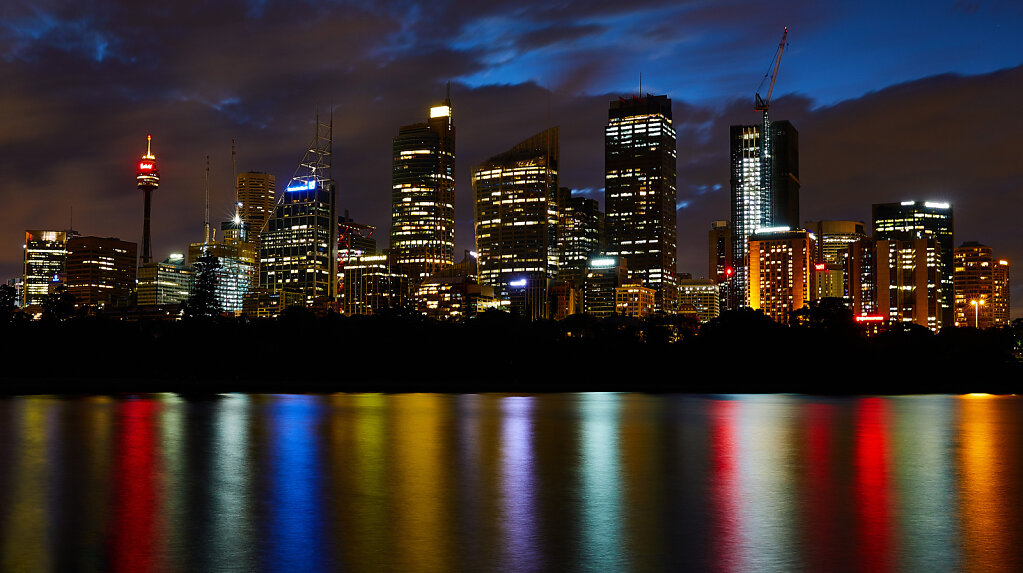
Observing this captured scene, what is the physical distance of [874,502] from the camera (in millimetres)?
25031

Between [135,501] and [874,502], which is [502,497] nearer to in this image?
[135,501]

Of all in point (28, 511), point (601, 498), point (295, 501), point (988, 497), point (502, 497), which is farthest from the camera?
point (988, 497)

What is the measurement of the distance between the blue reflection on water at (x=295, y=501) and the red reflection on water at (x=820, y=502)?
8.92 meters

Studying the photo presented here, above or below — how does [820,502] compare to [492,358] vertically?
below

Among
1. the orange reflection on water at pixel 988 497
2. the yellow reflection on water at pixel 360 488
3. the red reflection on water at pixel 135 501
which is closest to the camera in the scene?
the red reflection on water at pixel 135 501

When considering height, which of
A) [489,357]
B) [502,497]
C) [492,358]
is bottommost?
[502,497]

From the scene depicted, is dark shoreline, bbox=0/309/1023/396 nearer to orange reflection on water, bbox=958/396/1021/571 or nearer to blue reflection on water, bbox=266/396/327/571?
blue reflection on water, bbox=266/396/327/571

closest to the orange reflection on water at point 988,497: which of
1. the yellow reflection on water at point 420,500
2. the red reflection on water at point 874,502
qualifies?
the red reflection on water at point 874,502

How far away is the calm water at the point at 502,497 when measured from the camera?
18297mm

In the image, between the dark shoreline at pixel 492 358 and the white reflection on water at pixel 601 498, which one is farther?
the dark shoreline at pixel 492 358

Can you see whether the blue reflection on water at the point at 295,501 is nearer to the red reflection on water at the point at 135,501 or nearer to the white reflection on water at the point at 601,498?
the red reflection on water at the point at 135,501

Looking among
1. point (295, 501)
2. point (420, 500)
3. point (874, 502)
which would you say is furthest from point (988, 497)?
point (295, 501)

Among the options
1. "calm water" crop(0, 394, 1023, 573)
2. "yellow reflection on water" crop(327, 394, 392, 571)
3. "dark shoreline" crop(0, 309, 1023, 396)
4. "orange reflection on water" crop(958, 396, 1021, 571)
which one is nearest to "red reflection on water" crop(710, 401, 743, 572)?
"calm water" crop(0, 394, 1023, 573)

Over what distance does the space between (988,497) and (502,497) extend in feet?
40.9
